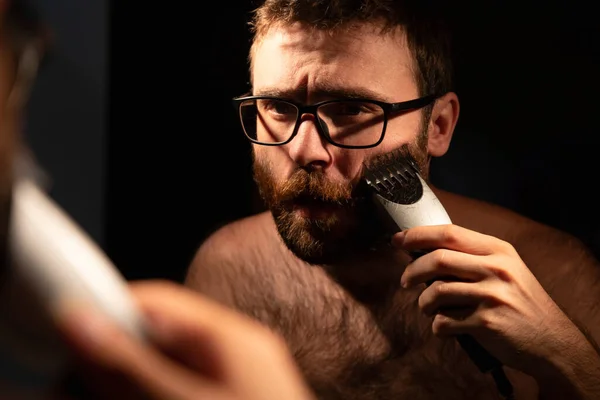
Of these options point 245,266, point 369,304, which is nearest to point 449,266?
point 369,304

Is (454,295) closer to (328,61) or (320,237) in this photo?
(320,237)

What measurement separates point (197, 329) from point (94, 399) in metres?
0.07

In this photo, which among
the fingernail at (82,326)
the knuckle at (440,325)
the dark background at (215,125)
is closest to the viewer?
the fingernail at (82,326)

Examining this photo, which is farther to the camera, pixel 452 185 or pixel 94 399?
pixel 452 185

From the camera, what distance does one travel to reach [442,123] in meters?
0.85

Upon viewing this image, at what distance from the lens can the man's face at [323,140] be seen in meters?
0.78

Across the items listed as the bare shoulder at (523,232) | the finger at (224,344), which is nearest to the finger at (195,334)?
the finger at (224,344)

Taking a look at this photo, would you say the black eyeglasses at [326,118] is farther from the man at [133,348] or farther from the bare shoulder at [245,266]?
the man at [133,348]

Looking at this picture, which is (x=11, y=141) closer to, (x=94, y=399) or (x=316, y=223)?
(x=94, y=399)

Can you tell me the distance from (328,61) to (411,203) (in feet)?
0.58

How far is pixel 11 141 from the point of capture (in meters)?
0.38

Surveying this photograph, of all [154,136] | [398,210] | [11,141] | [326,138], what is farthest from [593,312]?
[11,141]

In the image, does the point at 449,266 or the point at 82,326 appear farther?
the point at 449,266

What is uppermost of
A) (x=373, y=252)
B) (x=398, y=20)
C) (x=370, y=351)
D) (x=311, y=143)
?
(x=398, y=20)
